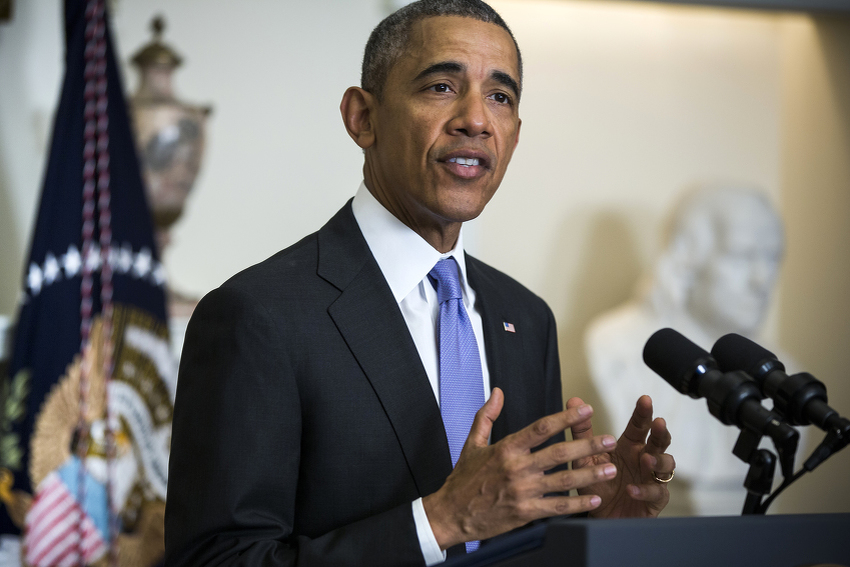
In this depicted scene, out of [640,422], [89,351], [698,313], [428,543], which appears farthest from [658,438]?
[698,313]

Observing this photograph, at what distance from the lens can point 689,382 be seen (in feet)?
3.56

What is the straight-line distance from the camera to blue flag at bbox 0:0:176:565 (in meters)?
2.62

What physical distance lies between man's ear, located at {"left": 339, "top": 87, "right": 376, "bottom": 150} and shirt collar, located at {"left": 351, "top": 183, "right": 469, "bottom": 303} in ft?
0.47

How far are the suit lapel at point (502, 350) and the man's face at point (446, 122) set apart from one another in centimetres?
20

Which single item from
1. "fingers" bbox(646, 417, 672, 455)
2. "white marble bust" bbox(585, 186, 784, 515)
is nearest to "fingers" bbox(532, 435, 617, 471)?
"fingers" bbox(646, 417, 672, 455)

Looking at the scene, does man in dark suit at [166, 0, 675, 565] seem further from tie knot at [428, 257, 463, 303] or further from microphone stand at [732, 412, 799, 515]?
microphone stand at [732, 412, 799, 515]

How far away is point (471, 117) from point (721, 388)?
2.27ft

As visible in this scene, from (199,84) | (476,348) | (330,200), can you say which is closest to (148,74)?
(199,84)

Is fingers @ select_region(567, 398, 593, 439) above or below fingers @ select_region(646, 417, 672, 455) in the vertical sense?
above

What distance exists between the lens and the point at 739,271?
335cm

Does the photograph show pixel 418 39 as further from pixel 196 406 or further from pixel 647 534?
pixel 647 534

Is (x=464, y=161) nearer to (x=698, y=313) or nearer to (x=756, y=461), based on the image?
(x=756, y=461)

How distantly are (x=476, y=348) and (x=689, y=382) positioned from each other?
53cm

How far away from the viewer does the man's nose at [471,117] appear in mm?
1469
